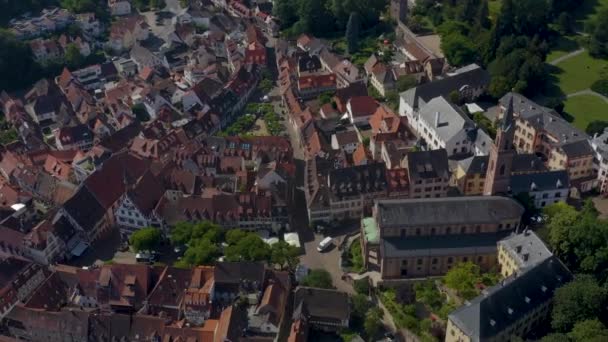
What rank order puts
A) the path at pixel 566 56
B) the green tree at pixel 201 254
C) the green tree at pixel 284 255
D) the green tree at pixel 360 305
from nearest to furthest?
the green tree at pixel 360 305 → the green tree at pixel 284 255 → the green tree at pixel 201 254 → the path at pixel 566 56

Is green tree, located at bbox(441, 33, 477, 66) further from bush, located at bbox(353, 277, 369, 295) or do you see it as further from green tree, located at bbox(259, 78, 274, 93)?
bush, located at bbox(353, 277, 369, 295)

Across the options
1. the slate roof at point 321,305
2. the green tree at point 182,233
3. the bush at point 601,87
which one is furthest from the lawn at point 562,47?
the green tree at point 182,233

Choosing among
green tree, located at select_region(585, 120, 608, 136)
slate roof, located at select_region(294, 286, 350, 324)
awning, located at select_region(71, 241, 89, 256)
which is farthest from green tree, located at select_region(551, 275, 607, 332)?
awning, located at select_region(71, 241, 89, 256)

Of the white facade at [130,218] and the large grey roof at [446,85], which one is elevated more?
the large grey roof at [446,85]

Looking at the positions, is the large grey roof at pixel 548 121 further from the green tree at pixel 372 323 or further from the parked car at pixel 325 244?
the green tree at pixel 372 323

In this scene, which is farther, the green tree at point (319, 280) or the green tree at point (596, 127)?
the green tree at point (596, 127)

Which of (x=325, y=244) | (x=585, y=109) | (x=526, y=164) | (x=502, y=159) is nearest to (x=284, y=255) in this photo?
(x=325, y=244)
